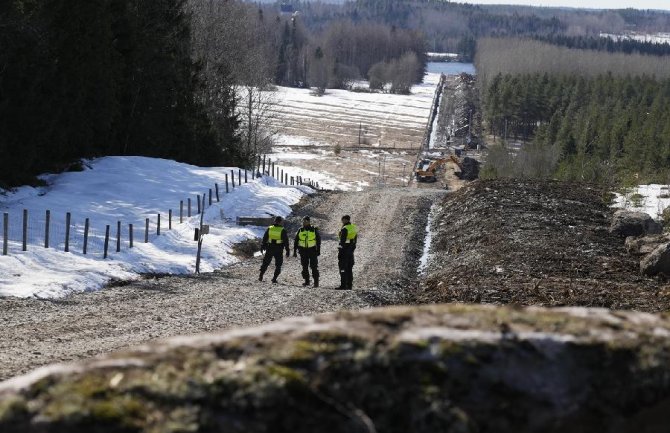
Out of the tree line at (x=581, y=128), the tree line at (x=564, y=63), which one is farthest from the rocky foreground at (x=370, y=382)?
the tree line at (x=564, y=63)

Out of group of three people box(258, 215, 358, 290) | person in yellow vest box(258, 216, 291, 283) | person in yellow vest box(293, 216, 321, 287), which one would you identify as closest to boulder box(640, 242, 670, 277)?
group of three people box(258, 215, 358, 290)

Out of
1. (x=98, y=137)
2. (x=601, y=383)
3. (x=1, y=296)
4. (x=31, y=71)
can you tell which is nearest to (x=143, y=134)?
(x=98, y=137)

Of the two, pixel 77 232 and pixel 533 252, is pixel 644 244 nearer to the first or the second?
pixel 533 252

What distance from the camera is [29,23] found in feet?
90.1

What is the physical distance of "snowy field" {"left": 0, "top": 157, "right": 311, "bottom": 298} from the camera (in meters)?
18.2

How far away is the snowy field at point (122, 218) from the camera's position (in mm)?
18203

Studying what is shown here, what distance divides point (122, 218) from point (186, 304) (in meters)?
10.5

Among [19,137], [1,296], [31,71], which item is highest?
[31,71]

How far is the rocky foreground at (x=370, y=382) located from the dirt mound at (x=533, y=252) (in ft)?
34.6

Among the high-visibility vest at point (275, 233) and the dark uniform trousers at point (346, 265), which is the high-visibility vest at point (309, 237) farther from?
the dark uniform trousers at point (346, 265)

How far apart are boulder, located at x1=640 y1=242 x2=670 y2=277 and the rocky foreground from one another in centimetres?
1442

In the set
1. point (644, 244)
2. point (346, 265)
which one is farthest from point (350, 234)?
point (644, 244)

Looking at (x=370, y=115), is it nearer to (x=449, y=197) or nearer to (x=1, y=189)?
(x=449, y=197)

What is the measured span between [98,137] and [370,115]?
100 metres
